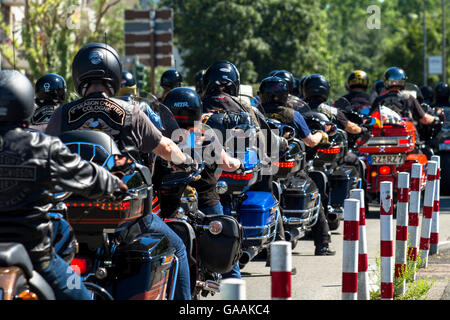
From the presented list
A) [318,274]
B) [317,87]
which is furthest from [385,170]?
[318,274]

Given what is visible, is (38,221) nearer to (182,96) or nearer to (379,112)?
(182,96)

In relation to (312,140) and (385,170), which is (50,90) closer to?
(312,140)

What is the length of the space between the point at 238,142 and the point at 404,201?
1456 millimetres

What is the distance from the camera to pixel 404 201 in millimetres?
7988

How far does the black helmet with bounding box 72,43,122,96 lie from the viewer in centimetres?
557

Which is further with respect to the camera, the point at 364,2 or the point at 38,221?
the point at 364,2

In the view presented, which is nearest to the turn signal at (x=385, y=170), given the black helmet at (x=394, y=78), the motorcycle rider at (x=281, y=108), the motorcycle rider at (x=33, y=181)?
the black helmet at (x=394, y=78)

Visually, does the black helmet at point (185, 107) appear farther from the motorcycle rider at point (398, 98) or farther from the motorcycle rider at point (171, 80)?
the motorcycle rider at point (398, 98)

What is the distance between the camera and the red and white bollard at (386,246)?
6.93 metres

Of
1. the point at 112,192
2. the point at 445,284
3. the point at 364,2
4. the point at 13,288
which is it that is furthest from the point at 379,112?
the point at 364,2

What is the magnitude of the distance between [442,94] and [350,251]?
13.5 meters

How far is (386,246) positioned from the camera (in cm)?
703

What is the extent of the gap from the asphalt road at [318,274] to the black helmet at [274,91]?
5.53 ft

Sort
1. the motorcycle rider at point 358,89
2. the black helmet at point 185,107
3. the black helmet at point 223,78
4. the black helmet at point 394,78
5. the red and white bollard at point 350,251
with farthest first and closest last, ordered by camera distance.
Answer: the motorcycle rider at point 358,89 → the black helmet at point 394,78 → the black helmet at point 223,78 → the black helmet at point 185,107 → the red and white bollard at point 350,251
